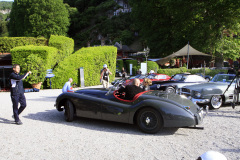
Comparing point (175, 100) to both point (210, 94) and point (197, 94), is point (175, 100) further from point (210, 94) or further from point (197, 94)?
point (210, 94)

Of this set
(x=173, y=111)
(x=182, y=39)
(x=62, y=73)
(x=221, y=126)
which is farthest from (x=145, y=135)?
(x=182, y=39)

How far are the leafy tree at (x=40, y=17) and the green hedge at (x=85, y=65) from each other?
29714 mm

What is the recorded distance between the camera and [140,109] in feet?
16.3

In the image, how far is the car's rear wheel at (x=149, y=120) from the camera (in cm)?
477

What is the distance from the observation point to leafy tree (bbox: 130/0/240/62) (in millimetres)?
21281

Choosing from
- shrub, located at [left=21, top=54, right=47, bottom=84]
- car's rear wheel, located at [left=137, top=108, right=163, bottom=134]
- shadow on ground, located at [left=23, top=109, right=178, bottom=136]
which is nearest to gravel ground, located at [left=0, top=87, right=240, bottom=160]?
shadow on ground, located at [left=23, top=109, right=178, bottom=136]

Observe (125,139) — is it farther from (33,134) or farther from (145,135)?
(33,134)

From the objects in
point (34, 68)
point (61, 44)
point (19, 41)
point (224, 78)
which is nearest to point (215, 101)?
point (224, 78)

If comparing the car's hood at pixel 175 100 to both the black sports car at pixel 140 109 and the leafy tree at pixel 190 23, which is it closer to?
the black sports car at pixel 140 109

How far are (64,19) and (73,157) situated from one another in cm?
4764

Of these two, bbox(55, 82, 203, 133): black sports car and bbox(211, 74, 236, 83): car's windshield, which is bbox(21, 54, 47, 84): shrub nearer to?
bbox(55, 82, 203, 133): black sports car

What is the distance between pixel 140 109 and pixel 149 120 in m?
0.33

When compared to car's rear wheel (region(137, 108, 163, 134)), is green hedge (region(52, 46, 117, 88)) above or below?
above

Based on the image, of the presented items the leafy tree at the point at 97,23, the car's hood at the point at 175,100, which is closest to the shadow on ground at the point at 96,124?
the car's hood at the point at 175,100
